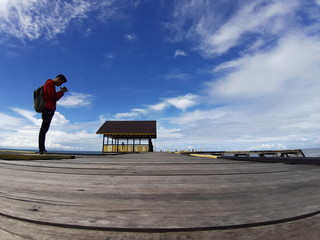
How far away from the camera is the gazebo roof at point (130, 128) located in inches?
742

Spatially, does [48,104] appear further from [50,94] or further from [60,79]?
[60,79]

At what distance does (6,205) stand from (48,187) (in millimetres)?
305

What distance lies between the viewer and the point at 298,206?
2.48ft

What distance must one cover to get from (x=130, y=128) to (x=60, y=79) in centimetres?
1628

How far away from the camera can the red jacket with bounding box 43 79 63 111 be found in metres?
3.94

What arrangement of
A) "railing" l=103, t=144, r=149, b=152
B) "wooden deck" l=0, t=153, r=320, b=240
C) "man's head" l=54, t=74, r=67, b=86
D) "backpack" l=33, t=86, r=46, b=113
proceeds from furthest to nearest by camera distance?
"railing" l=103, t=144, r=149, b=152
"man's head" l=54, t=74, r=67, b=86
"backpack" l=33, t=86, r=46, b=113
"wooden deck" l=0, t=153, r=320, b=240

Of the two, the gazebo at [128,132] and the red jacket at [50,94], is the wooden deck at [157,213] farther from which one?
the gazebo at [128,132]

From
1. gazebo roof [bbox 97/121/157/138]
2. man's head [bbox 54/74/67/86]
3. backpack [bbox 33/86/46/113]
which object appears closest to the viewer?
backpack [bbox 33/86/46/113]

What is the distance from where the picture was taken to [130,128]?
66.7 ft

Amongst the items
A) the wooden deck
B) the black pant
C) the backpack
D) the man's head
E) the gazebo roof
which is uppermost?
the gazebo roof

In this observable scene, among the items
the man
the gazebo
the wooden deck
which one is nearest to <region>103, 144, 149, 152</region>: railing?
the gazebo

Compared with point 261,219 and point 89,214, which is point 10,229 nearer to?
point 89,214

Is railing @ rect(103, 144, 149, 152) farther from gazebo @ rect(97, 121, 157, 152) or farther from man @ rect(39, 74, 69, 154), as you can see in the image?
man @ rect(39, 74, 69, 154)

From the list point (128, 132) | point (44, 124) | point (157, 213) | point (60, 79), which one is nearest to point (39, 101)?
point (44, 124)
